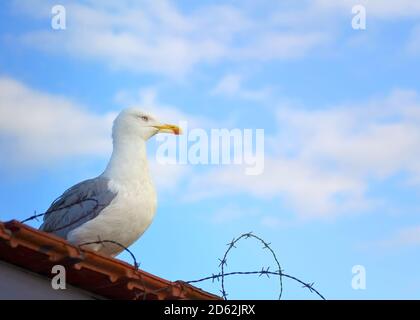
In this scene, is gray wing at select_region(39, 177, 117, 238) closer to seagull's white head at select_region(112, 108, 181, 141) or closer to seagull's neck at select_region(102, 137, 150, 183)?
seagull's neck at select_region(102, 137, 150, 183)

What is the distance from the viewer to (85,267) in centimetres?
818

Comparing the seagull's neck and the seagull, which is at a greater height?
the seagull's neck

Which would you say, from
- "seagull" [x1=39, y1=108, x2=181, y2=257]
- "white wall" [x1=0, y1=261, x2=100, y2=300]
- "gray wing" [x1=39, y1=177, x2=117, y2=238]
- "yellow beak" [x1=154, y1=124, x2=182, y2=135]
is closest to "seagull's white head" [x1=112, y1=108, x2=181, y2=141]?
"yellow beak" [x1=154, y1=124, x2=182, y2=135]

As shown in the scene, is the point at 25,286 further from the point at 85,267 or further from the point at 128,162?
the point at 128,162

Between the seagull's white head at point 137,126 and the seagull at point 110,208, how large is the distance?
41 cm

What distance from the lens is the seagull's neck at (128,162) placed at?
11016 mm

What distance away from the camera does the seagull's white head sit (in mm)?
11742

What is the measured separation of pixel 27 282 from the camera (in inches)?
326
